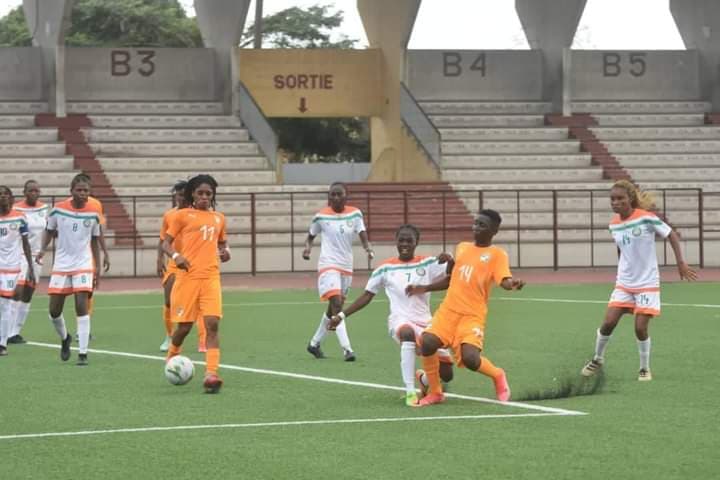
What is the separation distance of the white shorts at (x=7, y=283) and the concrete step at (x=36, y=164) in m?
22.1

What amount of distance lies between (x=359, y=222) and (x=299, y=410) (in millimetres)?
5977

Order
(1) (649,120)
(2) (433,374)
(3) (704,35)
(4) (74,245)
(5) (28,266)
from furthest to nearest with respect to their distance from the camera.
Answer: (3) (704,35) → (1) (649,120) → (5) (28,266) → (4) (74,245) → (2) (433,374)

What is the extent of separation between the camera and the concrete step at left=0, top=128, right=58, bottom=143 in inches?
Result: 1631

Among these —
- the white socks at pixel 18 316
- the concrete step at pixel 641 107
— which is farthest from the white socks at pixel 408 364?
the concrete step at pixel 641 107

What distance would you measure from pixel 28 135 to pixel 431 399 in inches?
1246

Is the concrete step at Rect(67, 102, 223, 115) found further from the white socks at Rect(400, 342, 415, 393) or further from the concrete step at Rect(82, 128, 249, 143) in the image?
the white socks at Rect(400, 342, 415, 393)

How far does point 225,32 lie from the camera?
144 ft

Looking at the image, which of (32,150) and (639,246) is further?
(32,150)

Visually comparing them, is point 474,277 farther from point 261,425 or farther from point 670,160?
point 670,160

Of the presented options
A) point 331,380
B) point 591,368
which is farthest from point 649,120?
point 331,380

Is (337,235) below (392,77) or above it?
below

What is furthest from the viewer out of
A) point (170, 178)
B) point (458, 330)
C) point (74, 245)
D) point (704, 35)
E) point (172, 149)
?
point (704, 35)

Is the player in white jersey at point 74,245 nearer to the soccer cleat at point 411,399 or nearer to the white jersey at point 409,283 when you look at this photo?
the white jersey at point 409,283

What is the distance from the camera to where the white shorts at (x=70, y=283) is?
53.2ft
